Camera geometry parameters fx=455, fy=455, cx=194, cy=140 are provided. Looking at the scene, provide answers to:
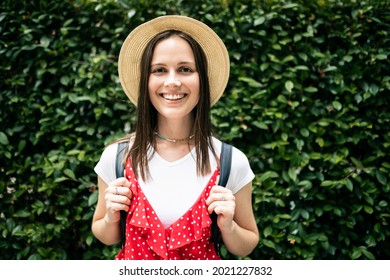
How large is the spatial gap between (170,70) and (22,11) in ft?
6.33

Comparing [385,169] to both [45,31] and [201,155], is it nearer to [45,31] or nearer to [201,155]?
[201,155]

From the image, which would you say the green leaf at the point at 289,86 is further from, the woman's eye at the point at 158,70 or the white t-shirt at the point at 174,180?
the woman's eye at the point at 158,70

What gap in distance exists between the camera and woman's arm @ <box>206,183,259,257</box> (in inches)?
66.2

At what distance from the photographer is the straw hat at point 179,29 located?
186 cm

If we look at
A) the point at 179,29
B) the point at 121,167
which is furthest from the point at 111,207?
the point at 179,29

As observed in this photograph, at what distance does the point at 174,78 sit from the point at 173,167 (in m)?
0.35

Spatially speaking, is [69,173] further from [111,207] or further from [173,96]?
[173,96]

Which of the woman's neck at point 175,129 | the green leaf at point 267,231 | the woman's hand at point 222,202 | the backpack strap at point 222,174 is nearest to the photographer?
the woman's hand at point 222,202

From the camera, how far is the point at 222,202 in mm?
1678

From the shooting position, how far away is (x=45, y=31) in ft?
10.7

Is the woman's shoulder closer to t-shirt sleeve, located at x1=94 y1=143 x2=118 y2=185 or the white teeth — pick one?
the white teeth

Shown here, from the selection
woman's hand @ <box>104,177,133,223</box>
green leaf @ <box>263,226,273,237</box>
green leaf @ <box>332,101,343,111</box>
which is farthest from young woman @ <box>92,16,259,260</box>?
green leaf @ <box>332,101,343,111</box>

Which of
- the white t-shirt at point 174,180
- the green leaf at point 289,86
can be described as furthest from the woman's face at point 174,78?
the green leaf at point 289,86

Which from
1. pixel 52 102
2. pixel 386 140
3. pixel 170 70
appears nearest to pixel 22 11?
pixel 52 102
